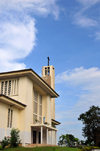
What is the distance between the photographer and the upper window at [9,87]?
68.4 feet

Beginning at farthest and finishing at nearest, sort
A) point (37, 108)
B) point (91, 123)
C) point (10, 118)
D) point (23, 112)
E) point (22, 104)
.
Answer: point (91, 123)
point (37, 108)
point (23, 112)
point (22, 104)
point (10, 118)

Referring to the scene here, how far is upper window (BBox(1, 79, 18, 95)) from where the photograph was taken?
20.9 metres

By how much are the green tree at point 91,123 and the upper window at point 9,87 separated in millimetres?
19940

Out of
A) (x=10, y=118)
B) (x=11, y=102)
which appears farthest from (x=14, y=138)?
(x=11, y=102)

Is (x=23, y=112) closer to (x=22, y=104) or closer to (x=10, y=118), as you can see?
(x=22, y=104)

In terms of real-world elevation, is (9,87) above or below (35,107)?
above

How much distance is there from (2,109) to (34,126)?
453cm

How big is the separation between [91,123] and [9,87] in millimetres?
20399

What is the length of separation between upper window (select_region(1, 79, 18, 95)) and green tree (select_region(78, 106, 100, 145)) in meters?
19.9

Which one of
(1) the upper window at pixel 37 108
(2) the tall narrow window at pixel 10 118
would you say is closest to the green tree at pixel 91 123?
(1) the upper window at pixel 37 108

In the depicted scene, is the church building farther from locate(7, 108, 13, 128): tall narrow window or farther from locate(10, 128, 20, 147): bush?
locate(10, 128, 20, 147): bush

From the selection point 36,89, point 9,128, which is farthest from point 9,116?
point 36,89

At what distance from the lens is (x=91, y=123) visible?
122ft

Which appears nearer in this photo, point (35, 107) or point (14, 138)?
point (14, 138)
